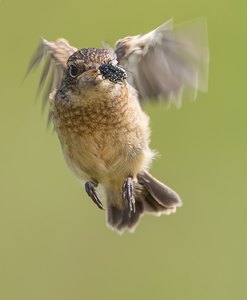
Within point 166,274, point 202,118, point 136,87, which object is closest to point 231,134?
point 202,118

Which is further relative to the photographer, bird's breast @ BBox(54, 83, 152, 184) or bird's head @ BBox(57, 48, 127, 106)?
bird's breast @ BBox(54, 83, 152, 184)

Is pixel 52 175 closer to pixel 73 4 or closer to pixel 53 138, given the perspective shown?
pixel 53 138

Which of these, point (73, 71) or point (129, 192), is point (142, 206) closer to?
point (129, 192)

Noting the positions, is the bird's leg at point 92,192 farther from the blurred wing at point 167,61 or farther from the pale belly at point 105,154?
the blurred wing at point 167,61

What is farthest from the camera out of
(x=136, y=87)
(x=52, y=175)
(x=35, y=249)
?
(x=52, y=175)

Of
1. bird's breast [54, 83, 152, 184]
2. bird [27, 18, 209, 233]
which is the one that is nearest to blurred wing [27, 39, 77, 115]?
bird [27, 18, 209, 233]

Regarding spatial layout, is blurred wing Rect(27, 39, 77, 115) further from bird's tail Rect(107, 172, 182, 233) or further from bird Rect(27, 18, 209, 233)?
bird's tail Rect(107, 172, 182, 233)

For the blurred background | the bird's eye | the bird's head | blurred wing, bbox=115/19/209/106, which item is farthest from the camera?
the blurred background
